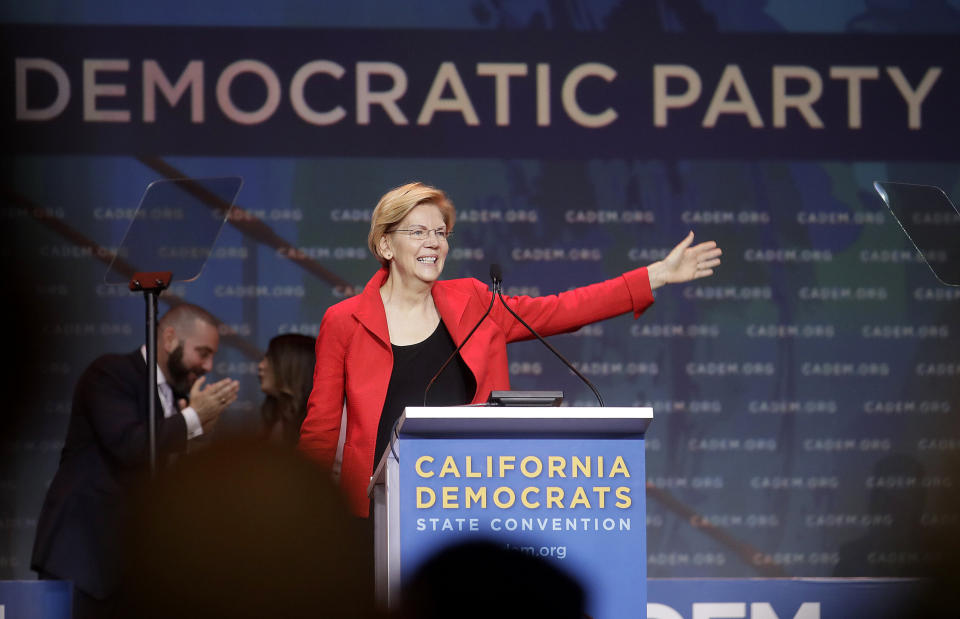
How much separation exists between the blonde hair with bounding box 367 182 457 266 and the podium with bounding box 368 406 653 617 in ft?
3.79

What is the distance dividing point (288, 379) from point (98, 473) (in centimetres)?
79

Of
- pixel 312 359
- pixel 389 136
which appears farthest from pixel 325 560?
pixel 389 136

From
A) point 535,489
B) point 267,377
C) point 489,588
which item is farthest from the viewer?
point 267,377

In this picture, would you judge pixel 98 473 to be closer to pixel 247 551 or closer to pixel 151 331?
pixel 151 331

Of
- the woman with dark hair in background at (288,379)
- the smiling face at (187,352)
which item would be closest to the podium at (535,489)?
the woman with dark hair in background at (288,379)

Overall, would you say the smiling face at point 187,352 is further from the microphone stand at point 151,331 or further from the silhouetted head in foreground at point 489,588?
the silhouetted head in foreground at point 489,588

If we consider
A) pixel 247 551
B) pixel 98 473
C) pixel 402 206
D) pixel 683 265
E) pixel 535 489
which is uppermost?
pixel 402 206

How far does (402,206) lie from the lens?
3184 millimetres

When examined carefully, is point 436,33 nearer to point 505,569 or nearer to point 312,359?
point 312,359

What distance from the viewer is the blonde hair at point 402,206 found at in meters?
3.18

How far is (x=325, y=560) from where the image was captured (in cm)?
99

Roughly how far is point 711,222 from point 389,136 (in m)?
1.50

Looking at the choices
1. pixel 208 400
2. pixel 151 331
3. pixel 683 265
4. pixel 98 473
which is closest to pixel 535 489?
pixel 683 265

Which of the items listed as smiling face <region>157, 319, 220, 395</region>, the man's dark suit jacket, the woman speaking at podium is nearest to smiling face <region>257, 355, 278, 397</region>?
smiling face <region>157, 319, 220, 395</region>
